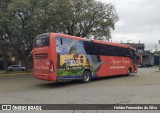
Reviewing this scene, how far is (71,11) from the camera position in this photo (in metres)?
29.9

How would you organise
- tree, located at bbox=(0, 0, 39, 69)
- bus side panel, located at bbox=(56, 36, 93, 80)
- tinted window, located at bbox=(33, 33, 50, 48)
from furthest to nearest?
tree, located at bbox=(0, 0, 39, 69) → bus side panel, located at bbox=(56, 36, 93, 80) → tinted window, located at bbox=(33, 33, 50, 48)

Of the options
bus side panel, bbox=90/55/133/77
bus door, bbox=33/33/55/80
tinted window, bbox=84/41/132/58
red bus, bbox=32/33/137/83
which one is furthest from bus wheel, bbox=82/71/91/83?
bus door, bbox=33/33/55/80

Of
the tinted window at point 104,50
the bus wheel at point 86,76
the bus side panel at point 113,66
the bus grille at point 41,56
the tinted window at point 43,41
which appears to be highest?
the tinted window at point 43,41

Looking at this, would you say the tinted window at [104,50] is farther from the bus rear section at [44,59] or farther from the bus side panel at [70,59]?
the bus rear section at [44,59]

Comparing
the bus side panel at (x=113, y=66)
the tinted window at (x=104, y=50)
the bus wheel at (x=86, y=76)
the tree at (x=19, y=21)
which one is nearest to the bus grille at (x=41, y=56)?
the bus wheel at (x=86, y=76)

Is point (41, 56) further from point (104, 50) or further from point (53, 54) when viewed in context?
point (104, 50)

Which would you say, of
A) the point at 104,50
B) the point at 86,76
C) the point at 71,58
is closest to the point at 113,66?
the point at 104,50

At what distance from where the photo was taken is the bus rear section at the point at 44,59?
54.2ft

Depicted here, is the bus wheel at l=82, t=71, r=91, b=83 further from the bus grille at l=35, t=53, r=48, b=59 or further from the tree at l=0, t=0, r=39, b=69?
the tree at l=0, t=0, r=39, b=69

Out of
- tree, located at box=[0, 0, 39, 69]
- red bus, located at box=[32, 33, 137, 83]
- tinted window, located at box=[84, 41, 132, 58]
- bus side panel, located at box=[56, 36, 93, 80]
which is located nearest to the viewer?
red bus, located at box=[32, 33, 137, 83]

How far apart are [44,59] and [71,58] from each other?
192cm

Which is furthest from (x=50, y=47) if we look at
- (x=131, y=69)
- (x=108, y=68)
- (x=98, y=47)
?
(x=131, y=69)

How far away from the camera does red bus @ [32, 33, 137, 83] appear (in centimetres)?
1668

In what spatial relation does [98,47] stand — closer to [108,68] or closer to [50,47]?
[108,68]
